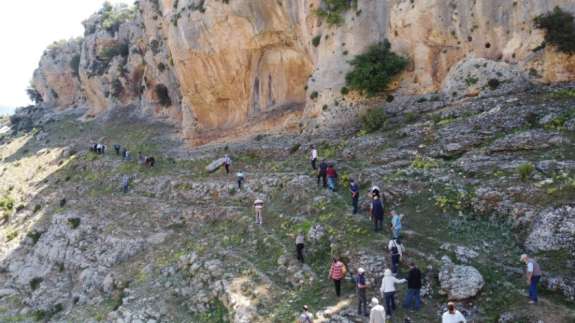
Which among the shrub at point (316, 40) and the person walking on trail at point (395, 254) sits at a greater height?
the shrub at point (316, 40)

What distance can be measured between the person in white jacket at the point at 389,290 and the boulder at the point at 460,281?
1.62m

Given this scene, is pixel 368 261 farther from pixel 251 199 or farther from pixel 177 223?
pixel 177 223

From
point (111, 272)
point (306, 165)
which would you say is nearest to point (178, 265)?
point (111, 272)

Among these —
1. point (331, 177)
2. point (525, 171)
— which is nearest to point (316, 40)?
point (331, 177)

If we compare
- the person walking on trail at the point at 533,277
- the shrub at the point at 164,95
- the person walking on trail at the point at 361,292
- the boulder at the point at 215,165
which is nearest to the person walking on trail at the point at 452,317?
the person walking on trail at the point at 533,277

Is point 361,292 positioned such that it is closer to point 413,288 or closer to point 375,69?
point 413,288

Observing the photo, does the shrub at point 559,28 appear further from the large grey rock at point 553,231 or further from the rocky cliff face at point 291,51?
the large grey rock at point 553,231

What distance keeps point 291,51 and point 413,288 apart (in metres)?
29.5

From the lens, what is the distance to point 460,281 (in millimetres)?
15180

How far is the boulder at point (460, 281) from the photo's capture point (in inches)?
584

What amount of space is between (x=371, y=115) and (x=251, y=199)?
30.4 feet

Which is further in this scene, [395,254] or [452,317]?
[395,254]

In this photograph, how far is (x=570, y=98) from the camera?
77.3 ft

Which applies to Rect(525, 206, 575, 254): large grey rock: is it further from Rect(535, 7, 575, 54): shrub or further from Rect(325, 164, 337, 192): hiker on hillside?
Rect(535, 7, 575, 54): shrub
